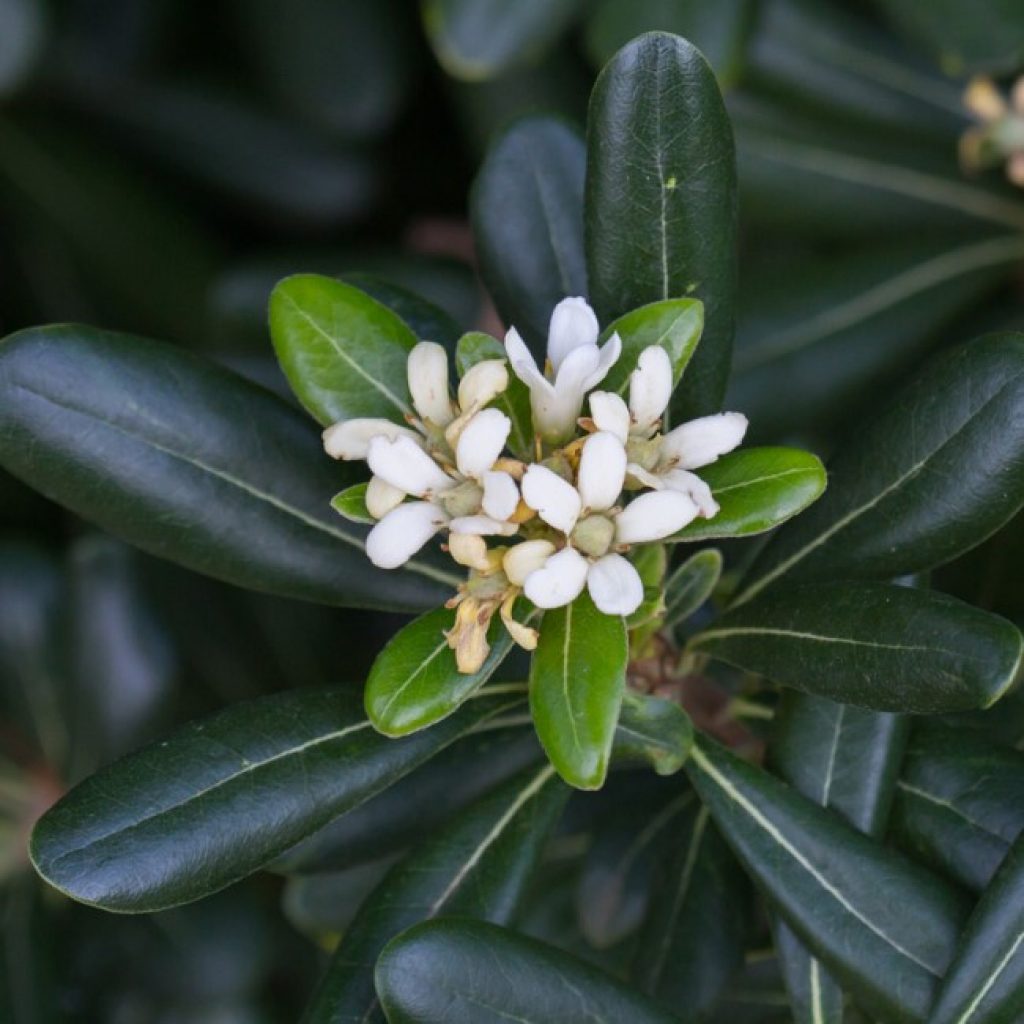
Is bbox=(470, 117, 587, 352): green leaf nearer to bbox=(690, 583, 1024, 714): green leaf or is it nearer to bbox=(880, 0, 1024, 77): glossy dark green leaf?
bbox=(690, 583, 1024, 714): green leaf

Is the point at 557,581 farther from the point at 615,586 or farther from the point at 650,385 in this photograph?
the point at 650,385

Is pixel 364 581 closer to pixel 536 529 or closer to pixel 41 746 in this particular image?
pixel 536 529

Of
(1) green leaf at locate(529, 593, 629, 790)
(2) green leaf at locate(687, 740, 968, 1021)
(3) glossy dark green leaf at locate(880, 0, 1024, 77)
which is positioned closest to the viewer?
(1) green leaf at locate(529, 593, 629, 790)

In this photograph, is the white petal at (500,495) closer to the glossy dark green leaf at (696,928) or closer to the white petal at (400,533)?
the white petal at (400,533)

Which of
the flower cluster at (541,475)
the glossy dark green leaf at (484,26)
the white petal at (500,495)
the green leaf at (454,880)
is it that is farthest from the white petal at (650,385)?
the glossy dark green leaf at (484,26)

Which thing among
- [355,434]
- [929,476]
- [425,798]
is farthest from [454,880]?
[929,476]

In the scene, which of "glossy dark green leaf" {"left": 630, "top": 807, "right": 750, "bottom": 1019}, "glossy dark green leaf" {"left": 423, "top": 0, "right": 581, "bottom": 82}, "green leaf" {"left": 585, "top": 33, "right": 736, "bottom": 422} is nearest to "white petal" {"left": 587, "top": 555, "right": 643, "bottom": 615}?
"green leaf" {"left": 585, "top": 33, "right": 736, "bottom": 422}
